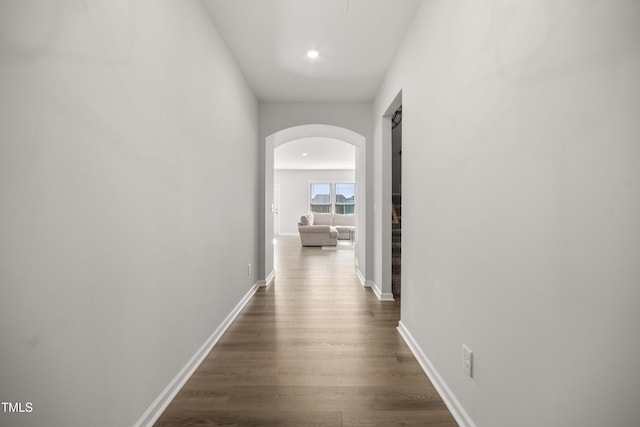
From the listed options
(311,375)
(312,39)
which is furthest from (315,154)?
(311,375)

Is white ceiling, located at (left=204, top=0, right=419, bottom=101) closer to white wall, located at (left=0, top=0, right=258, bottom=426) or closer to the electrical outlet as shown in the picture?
white wall, located at (left=0, top=0, right=258, bottom=426)

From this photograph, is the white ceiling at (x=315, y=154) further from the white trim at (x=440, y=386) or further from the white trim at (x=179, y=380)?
the white trim at (x=440, y=386)

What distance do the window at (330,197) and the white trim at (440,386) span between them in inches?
395

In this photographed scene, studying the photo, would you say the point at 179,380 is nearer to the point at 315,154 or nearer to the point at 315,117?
the point at 315,117

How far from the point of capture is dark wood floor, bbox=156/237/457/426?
5.15ft

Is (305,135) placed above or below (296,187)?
above

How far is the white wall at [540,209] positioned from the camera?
0.74 m

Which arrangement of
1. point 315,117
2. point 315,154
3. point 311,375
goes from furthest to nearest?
1. point 315,154
2. point 315,117
3. point 311,375

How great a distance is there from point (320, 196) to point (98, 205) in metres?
11.3

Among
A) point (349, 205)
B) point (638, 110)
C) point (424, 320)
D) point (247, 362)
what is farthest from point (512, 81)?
point (349, 205)

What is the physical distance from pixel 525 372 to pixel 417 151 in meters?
1.56

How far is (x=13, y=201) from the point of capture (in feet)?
2.75

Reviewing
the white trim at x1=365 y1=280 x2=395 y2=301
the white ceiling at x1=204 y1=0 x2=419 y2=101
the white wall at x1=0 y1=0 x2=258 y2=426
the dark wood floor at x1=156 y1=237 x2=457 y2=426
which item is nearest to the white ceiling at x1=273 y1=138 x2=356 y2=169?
the white ceiling at x1=204 y1=0 x2=419 y2=101

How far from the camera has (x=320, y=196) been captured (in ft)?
40.7
